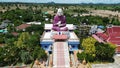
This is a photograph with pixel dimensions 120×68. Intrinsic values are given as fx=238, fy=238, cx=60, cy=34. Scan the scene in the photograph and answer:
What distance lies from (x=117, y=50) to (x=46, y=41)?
972 cm

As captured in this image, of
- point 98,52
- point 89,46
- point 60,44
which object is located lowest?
point 98,52

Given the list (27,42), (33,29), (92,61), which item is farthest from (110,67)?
(33,29)

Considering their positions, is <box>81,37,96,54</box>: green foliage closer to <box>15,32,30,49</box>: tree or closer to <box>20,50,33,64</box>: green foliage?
<box>20,50,33,64</box>: green foliage

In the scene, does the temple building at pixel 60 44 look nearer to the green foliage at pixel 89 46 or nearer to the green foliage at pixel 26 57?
the green foliage at pixel 89 46

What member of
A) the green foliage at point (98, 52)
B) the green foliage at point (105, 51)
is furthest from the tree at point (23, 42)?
the green foliage at point (105, 51)

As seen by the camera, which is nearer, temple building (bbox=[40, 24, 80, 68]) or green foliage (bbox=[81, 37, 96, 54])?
temple building (bbox=[40, 24, 80, 68])

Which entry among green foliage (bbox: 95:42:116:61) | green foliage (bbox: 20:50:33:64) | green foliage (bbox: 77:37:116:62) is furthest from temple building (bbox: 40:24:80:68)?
green foliage (bbox: 95:42:116:61)

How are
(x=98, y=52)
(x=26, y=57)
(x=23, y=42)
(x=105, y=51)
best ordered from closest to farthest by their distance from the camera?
(x=26, y=57), (x=105, y=51), (x=98, y=52), (x=23, y=42)

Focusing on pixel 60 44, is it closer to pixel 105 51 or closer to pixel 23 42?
pixel 23 42

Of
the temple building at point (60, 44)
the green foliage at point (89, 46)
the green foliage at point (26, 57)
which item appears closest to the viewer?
the green foliage at point (26, 57)

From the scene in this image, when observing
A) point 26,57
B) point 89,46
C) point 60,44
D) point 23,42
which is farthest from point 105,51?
point 23,42

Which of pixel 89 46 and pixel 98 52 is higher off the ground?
pixel 89 46

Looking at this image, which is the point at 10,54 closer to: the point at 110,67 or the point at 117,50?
the point at 110,67

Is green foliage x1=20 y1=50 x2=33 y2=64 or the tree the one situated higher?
the tree
